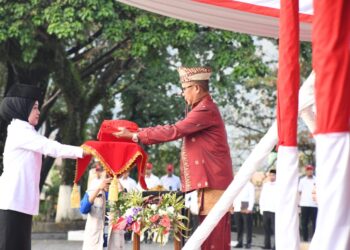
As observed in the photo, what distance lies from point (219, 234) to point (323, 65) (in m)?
4.40

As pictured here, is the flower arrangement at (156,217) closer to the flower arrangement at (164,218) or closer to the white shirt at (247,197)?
the flower arrangement at (164,218)

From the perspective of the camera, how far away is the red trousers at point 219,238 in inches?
305

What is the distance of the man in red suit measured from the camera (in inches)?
307

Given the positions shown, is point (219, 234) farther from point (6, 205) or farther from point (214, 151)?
point (6, 205)

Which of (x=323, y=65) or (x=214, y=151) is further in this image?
(x=214, y=151)

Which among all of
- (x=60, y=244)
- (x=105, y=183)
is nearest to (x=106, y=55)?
(x=60, y=244)

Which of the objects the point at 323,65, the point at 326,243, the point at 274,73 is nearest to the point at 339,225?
the point at 326,243

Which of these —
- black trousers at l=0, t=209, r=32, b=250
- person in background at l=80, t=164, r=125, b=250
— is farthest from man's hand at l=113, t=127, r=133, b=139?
person in background at l=80, t=164, r=125, b=250

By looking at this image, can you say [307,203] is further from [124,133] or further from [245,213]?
[124,133]

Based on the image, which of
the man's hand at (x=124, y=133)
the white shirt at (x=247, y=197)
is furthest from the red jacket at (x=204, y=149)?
the white shirt at (x=247, y=197)

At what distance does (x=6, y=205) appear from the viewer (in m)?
9.02

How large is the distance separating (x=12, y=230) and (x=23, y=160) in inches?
26.8

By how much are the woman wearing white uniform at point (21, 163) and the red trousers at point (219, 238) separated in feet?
5.88

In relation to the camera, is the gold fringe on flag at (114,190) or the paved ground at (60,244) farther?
the paved ground at (60,244)
